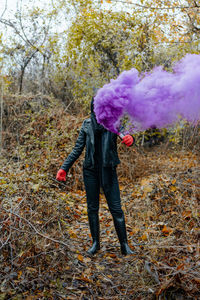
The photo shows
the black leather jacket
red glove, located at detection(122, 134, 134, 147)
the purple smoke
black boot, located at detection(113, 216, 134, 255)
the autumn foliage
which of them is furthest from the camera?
black boot, located at detection(113, 216, 134, 255)

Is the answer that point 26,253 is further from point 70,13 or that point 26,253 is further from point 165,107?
point 70,13

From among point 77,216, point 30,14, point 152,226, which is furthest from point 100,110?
point 30,14

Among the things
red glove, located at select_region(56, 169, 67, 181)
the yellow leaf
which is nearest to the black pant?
red glove, located at select_region(56, 169, 67, 181)

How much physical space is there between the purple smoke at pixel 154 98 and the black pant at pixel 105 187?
81 centimetres

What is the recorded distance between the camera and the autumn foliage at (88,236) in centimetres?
243

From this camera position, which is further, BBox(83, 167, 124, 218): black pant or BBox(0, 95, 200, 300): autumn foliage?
BBox(83, 167, 124, 218): black pant

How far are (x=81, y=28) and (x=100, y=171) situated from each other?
5026 millimetres

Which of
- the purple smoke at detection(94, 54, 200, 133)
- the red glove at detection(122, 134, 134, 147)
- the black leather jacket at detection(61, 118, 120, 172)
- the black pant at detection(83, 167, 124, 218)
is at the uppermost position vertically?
the purple smoke at detection(94, 54, 200, 133)

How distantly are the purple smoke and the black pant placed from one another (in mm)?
805

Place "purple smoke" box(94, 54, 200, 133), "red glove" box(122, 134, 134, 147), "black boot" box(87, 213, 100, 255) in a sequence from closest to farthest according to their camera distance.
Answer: "purple smoke" box(94, 54, 200, 133), "red glove" box(122, 134, 134, 147), "black boot" box(87, 213, 100, 255)

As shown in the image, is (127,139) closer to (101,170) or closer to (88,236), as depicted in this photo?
(101,170)

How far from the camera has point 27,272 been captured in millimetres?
2498

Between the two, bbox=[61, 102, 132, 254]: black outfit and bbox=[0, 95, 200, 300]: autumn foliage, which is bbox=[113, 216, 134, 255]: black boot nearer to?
bbox=[61, 102, 132, 254]: black outfit

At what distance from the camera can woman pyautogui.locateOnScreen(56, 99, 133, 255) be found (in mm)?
3176
